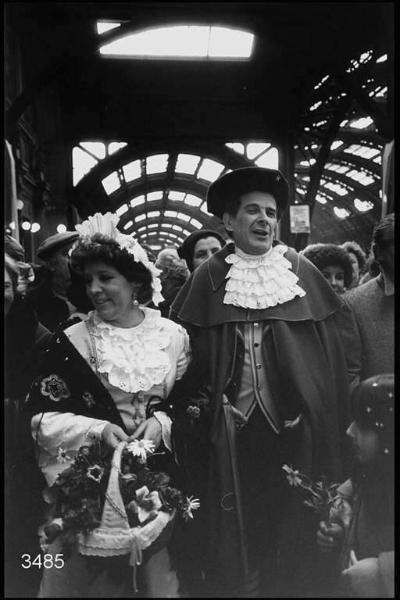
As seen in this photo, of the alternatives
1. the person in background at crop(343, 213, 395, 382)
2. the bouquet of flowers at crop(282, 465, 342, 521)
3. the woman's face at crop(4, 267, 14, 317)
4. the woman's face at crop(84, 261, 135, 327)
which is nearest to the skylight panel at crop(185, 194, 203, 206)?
the woman's face at crop(84, 261, 135, 327)

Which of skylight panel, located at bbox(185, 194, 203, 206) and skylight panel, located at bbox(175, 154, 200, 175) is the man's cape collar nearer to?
skylight panel, located at bbox(185, 194, 203, 206)

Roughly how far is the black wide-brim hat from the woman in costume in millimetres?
413

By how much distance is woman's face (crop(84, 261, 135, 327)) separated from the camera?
2193 millimetres

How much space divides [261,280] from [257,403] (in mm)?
519

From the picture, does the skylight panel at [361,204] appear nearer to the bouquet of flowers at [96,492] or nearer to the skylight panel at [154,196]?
the skylight panel at [154,196]

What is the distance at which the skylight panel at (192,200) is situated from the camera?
2516mm

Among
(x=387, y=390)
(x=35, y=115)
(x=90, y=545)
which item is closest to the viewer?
(x=90, y=545)

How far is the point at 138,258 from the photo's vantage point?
2.21 metres

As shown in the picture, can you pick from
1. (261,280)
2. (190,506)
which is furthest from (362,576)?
(261,280)

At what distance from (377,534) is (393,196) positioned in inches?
59.1

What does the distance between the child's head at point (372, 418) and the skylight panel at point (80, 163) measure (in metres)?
1.63

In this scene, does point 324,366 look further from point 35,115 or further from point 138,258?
point 35,115

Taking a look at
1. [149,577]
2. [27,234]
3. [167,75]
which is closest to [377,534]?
[149,577]

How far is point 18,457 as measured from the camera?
226cm
